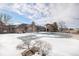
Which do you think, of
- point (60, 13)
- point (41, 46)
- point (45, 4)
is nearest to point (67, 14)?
point (60, 13)

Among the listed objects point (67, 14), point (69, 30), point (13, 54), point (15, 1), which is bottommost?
point (13, 54)

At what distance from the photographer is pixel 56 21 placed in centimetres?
142

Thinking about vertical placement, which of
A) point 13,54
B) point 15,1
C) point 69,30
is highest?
point 15,1

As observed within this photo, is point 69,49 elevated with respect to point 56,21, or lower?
lower

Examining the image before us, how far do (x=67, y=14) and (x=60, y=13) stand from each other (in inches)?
2.3

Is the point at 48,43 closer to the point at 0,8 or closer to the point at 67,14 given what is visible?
the point at 67,14

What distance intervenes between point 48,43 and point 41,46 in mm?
64

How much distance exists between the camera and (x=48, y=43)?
55.5 inches

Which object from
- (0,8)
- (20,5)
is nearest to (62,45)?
(20,5)

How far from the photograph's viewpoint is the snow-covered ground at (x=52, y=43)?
4.58 feet

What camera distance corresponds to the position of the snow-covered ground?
4.58 ft

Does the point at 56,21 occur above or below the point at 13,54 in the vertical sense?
above

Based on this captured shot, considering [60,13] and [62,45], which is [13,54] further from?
[60,13]

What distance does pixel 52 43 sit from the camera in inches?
55.3
